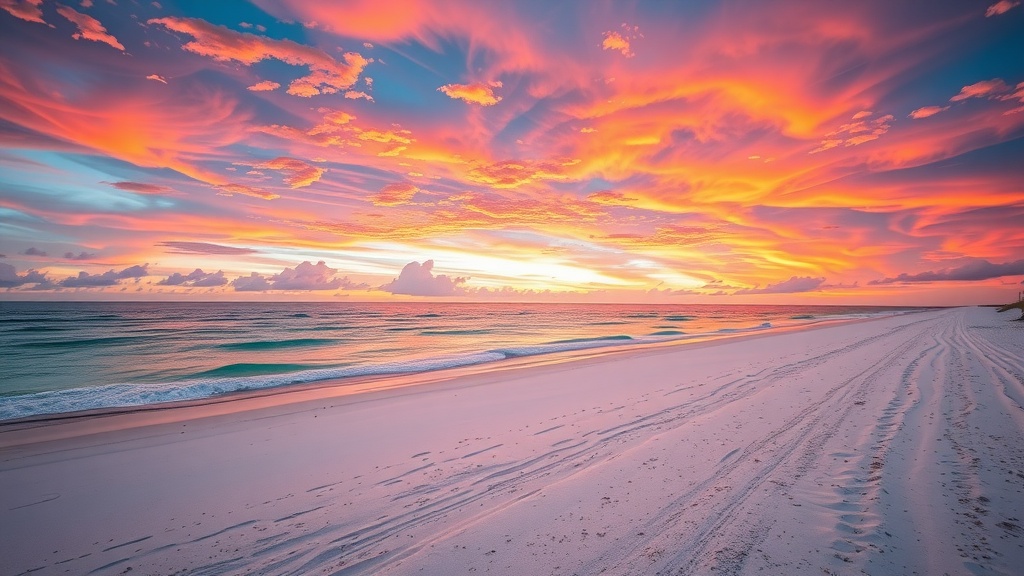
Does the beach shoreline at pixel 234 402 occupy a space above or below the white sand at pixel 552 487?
below

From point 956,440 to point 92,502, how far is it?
44.5 feet

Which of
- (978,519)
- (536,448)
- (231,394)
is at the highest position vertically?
(978,519)

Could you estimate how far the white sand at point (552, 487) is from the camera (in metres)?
3.96

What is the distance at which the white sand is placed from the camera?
3.96 metres

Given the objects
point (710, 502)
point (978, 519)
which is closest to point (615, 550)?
point (710, 502)

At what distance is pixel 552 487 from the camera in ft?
17.8

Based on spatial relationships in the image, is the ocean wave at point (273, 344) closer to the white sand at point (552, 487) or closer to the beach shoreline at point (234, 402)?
the beach shoreline at point (234, 402)

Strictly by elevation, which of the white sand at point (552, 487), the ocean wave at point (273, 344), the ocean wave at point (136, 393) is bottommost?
the ocean wave at point (273, 344)

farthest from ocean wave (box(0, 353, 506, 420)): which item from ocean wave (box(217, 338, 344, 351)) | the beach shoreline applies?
ocean wave (box(217, 338, 344, 351))

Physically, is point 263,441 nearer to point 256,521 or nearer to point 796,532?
point 256,521

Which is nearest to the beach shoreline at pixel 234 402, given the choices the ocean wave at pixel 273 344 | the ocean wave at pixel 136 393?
the ocean wave at pixel 136 393

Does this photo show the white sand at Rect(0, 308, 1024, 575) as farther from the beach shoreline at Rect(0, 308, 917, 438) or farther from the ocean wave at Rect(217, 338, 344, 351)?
the ocean wave at Rect(217, 338, 344, 351)

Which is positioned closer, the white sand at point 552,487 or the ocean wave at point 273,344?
the white sand at point 552,487

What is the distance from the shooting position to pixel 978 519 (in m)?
4.17
